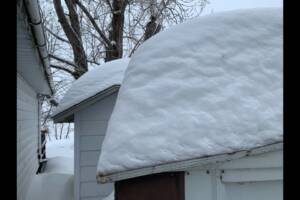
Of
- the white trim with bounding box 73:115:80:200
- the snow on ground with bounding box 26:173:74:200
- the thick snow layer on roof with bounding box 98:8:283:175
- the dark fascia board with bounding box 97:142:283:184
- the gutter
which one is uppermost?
the gutter

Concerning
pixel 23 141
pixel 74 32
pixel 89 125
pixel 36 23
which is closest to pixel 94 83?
pixel 89 125

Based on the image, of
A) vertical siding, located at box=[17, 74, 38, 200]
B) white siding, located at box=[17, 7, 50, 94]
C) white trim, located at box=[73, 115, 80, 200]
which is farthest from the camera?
white trim, located at box=[73, 115, 80, 200]

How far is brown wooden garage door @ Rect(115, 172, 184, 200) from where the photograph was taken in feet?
9.21

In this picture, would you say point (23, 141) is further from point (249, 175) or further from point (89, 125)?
point (249, 175)

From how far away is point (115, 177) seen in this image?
267cm

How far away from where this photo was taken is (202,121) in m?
2.95

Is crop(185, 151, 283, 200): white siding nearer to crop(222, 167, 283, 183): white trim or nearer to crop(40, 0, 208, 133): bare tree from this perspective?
crop(222, 167, 283, 183): white trim

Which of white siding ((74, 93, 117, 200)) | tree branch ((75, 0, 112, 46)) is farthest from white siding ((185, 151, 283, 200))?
tree branch ((75, 0, 112, 46))

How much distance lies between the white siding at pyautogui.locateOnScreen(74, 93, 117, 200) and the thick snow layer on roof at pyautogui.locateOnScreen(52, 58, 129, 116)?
10.5 inches

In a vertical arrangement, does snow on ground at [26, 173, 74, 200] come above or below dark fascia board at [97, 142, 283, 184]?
below

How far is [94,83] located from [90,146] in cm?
129

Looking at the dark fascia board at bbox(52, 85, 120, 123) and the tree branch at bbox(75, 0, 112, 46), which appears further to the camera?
the tree branch at bbox(75, 0, 112, 46)
